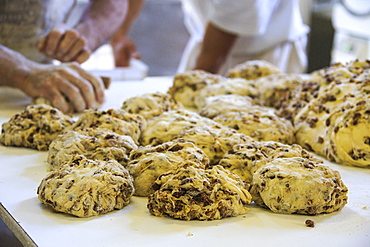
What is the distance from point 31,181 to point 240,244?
0.57 meters

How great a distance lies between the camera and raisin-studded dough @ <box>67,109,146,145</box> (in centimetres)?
143

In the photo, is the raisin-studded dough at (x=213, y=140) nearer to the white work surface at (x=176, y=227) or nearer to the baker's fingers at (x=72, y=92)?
the white work surface at (x=176, y=227)

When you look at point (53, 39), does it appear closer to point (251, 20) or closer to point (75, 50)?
point (75, 50)

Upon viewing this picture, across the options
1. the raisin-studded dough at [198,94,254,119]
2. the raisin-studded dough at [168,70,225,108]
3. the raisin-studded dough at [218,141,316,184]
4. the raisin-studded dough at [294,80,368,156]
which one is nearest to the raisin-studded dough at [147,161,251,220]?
the raisin-studded dough at [218,141,316,184]

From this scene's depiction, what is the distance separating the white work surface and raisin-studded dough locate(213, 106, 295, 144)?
360 mm

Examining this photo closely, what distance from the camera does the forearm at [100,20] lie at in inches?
105

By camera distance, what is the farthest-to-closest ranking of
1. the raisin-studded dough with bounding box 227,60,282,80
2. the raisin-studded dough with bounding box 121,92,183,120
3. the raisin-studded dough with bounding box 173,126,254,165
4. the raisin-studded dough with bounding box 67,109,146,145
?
the raisin-studded dough with bounding box 227,60,282,80, the raisin-studded dough with bounding box 121,92,183,120, the raisin-studded dough with bounding box 67,109,146,145, the raisin-studded dough with bounding box 173,126,254,165

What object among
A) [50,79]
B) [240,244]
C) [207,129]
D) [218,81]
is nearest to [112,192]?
[240,244]

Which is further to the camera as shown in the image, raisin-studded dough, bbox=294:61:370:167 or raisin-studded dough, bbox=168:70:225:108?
raisin-studded dough, bbox=168:70:225:108

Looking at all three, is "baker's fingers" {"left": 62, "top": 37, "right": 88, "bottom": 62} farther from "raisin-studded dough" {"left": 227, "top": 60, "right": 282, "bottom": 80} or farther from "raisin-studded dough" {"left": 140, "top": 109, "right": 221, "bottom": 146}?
"raisin-studded dough" {"left": 140, "top": 109, "right": 221, "bottom": 146}

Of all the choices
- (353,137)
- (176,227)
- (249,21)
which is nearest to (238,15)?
(249,21)

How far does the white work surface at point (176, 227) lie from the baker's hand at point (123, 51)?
8.86 ft

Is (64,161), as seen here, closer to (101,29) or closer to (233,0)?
(101,29)

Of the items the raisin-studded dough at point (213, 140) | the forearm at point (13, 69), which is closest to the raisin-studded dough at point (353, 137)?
the raisin-studded dough at point (213, 140)
